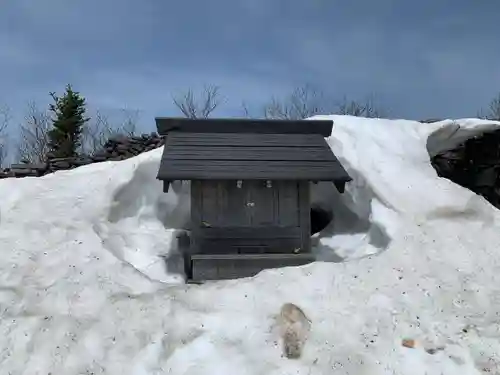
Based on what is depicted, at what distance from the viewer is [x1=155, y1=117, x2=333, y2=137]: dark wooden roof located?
7.35 m

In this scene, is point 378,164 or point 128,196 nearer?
point 128,196

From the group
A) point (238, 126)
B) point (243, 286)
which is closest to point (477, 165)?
point (238, 126)

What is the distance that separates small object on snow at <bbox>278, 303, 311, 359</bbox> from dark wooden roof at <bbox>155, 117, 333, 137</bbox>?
3.03 metres

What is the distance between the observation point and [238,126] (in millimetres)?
7445

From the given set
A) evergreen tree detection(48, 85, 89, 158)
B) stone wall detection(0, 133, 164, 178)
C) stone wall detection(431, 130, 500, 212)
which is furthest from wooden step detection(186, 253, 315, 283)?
evergreen tree detection(48, 85, 89, 158)

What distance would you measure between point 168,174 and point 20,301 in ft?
7.41

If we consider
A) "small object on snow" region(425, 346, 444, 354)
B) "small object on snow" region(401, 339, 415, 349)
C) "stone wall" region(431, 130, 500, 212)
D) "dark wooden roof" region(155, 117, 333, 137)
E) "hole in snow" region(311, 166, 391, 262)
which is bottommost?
"small object on snow" region(425, 346, 444, 354)

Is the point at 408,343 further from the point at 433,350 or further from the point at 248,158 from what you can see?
the point at 248,158

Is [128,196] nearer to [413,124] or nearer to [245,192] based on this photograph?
[245,192]

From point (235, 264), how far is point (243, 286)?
58cm

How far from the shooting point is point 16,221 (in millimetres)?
6867

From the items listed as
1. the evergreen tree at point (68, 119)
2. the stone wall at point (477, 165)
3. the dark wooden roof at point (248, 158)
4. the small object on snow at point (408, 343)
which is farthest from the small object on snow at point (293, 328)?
the evergreen tree at point (68, 119)

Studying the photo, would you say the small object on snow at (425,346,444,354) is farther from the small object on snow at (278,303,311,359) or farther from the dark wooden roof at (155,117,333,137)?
the dark wooden roof at (155,117,333,137)

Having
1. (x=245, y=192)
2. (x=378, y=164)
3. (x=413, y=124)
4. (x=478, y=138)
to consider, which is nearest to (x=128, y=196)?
(x=245, y=192)
